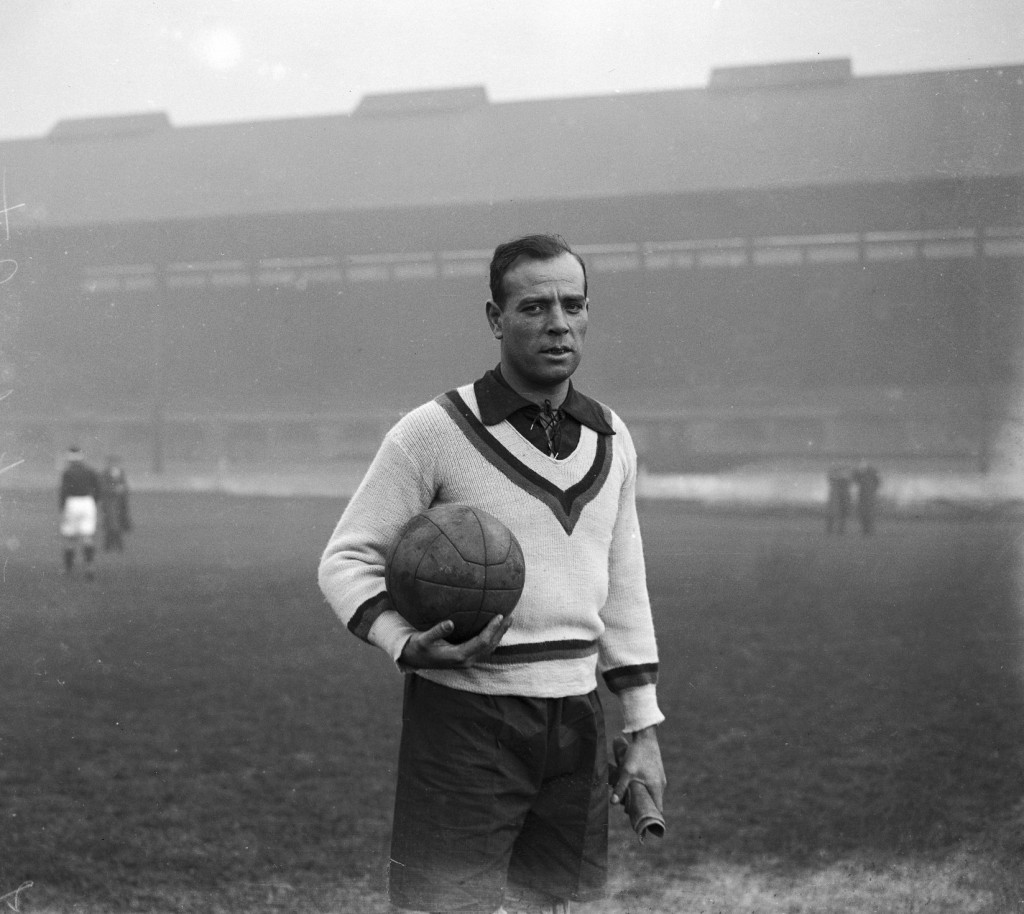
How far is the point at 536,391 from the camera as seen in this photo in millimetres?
2230

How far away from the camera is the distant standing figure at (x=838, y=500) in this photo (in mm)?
4098

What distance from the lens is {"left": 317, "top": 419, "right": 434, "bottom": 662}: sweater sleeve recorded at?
6.87 feet

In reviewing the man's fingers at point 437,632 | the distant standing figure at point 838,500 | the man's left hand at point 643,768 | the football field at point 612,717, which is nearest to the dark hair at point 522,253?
the man's fingers at point 437,632

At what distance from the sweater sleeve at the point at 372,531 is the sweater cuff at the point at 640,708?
1.81 ft

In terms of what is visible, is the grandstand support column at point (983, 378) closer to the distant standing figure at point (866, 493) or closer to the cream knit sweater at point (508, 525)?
the distant standing figure at point (866, 493)

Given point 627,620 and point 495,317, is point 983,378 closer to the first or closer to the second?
point 627,620

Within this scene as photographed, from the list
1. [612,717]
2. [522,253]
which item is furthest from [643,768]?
[612,717]

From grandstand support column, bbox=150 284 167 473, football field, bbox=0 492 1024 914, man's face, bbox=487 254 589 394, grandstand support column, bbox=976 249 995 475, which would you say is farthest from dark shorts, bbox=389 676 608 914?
grandstand support column, bbox=976 249 995 475

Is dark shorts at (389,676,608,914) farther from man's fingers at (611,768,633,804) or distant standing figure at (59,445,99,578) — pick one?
distant standing figure at (59,445,99,578)

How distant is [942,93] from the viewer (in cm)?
388

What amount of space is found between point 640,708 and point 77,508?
2.53 m

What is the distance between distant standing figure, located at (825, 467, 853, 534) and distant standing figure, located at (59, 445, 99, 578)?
9.01 ft

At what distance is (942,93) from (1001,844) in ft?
8.54

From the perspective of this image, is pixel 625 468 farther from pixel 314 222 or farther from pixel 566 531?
pixel 314 222
